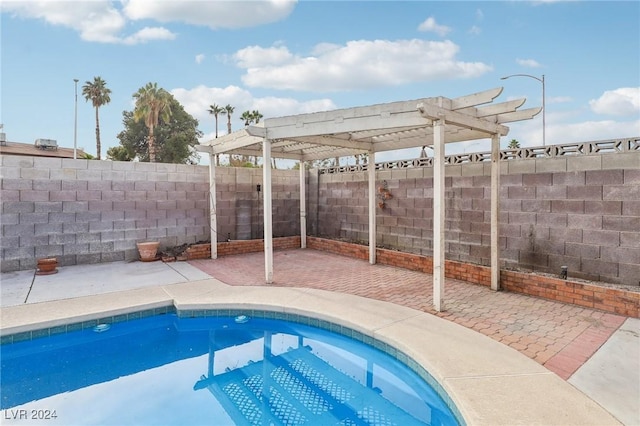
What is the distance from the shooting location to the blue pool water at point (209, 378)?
A: 335 centimetres

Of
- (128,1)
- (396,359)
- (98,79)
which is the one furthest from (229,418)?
(98,79)

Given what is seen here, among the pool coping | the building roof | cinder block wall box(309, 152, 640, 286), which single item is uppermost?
the building roof

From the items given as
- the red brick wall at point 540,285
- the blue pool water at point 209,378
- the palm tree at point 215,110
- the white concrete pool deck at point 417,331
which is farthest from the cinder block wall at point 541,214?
the palm tree at point 215,110

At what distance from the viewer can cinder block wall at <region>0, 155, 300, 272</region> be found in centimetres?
752

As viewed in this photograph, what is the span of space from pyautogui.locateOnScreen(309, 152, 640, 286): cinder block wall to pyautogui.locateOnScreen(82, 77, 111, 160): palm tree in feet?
95.5

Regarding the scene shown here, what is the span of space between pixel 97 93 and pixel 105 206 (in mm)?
25782

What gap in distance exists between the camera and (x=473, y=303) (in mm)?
5500

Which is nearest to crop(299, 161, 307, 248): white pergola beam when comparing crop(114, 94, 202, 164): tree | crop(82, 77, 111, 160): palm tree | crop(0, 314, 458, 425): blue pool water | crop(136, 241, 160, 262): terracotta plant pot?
crop(136, 241, 160, 262): terracotta plant pot

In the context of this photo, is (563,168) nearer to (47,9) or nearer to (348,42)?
(348,42)

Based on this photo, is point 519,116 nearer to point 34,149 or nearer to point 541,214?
point 541,214

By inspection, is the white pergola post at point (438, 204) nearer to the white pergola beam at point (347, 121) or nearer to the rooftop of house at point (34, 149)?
the white pergola beam at point (347, 121)

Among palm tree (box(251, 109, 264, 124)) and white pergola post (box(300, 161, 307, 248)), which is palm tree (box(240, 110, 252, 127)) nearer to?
palm tree (box(251, 109, 264, 124))

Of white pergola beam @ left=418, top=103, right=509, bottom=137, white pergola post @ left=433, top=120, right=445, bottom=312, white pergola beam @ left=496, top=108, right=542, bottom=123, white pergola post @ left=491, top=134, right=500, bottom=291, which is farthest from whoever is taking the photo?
white pergola post @ left=491, top=134, right=500, bottom=291

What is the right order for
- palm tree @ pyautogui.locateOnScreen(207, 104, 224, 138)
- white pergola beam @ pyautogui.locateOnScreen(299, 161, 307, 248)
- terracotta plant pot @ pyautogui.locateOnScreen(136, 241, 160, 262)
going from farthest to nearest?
palm tree @ pyautogui.locateOnScreen(207, 104, 224, 138) → white pergola beam @ pyautogui.locateOnScreen(299, 161, 307, 248) → terracotta plant pot @ pyautogui.locateOnScreen(136, 241, 160, 262)
